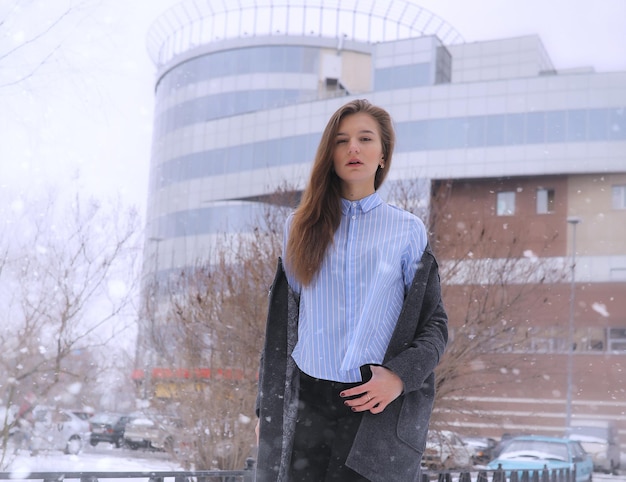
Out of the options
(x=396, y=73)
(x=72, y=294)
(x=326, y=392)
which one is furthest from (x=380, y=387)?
(x=396, y=73)

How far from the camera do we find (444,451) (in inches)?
389

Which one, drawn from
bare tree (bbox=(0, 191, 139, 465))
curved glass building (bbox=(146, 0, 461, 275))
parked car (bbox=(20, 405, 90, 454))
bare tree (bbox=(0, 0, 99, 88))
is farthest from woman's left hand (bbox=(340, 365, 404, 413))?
curved glass building (bbox=(146, 0, 461, 275))

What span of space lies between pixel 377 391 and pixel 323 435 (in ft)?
0.65

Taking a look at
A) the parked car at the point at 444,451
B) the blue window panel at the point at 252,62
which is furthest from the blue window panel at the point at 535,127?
the parked car at the point at 444,451

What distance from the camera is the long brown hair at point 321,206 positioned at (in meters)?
2.10

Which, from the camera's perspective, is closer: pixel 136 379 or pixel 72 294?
pixel 72 294

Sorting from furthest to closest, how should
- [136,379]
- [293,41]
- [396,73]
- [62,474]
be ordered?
[293,41] < [396,73] < [136,379] < [62,474]

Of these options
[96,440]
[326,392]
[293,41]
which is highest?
[293,41]

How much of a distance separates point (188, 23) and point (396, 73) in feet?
48.7

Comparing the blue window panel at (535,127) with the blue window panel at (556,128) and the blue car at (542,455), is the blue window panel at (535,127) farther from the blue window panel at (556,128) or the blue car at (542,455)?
the blue car at (542,455)

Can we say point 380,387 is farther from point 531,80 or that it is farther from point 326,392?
point 531,80

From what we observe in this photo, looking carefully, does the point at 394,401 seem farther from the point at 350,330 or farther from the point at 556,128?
the point at 556,128

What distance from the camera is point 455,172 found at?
109 feet

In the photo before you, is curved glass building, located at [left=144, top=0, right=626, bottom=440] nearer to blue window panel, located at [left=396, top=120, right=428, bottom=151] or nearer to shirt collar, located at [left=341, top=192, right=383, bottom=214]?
blue window panel, located at [left=396, top=120, right=428, bottom=151]
